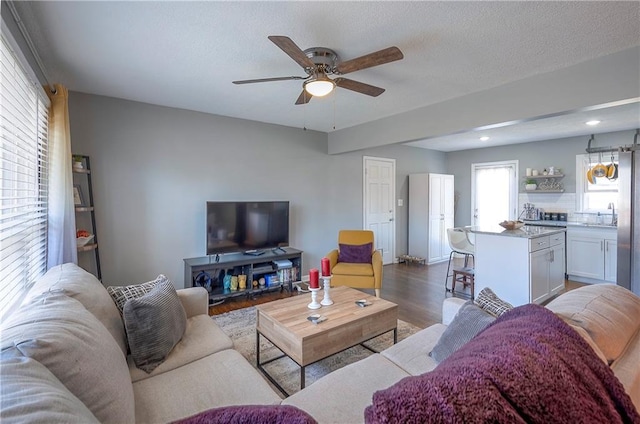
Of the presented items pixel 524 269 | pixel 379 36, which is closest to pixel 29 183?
pixel 379 36

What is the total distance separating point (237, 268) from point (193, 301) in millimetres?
1762

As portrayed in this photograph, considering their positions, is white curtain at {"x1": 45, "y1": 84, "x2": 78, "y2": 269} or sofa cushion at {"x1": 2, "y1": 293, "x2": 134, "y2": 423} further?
white curtain at {"x1": 45, "y1": 84, "x2": 78, "y2": 269}

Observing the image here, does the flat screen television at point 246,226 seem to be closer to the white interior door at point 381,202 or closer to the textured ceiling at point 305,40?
the textured ceiling at point 305,40

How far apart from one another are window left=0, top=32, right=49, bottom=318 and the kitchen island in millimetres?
4181

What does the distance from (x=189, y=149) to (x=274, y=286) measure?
2.11 meters

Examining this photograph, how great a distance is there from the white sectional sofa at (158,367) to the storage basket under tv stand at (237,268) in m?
1.68

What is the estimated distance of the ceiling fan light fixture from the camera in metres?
2.07

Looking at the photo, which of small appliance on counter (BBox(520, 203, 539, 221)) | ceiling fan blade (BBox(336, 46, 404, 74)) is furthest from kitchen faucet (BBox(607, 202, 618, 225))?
ceiling fan blade (BBox(336, 46, 404, 74))

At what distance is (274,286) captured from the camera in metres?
4.03

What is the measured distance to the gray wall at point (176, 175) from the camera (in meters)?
3.26

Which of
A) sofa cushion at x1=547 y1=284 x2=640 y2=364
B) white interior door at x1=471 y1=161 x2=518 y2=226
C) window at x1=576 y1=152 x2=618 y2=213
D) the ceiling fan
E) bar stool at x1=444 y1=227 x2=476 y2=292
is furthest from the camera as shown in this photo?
white interior door at x1=471 y1=161 x2=518 y2=226

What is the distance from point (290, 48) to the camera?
1.76 m

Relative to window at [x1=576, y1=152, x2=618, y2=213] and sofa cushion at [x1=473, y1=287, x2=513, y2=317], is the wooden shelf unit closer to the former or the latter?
sofa cushion at [x1=473, y1=287, x2=513, y2=317]

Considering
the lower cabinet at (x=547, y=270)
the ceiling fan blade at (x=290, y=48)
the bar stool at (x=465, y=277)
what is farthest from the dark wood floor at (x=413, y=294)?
the ceiling fan blade at (x=290, y=48)
